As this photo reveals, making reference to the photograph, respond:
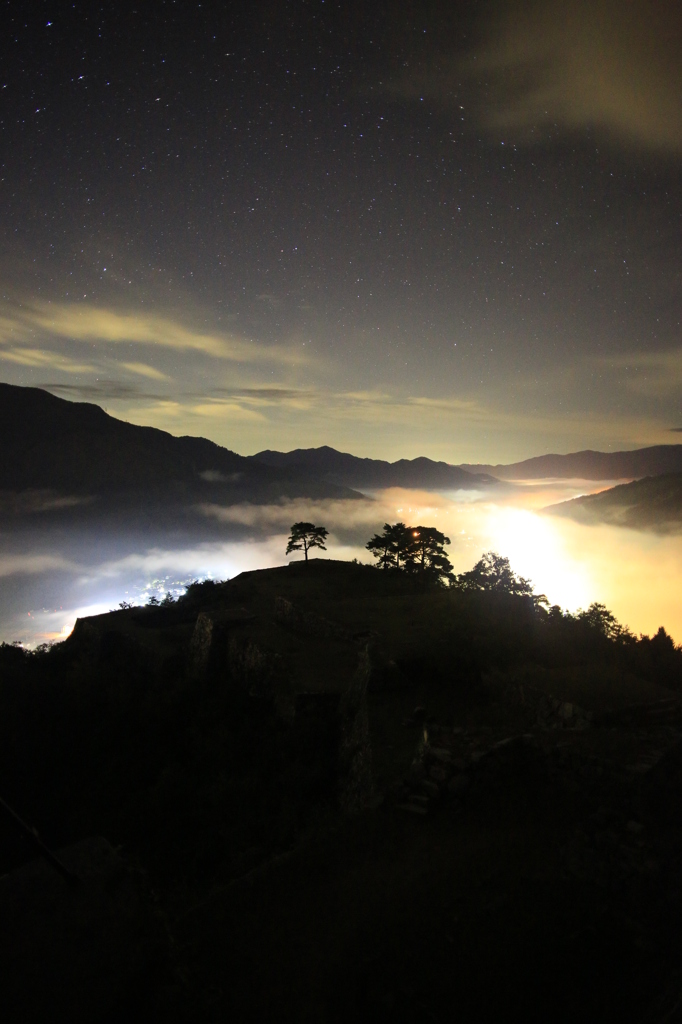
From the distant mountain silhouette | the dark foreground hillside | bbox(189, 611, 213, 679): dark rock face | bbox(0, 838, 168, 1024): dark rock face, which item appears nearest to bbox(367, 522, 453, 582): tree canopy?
bbox(189, 611, 213, 679): dark rock face

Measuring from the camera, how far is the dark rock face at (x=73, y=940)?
11.1 ft

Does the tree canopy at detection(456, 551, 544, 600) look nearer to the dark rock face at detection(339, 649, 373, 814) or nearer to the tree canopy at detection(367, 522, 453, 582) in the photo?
the tree canopy at detection(367, 522, 453, 582)

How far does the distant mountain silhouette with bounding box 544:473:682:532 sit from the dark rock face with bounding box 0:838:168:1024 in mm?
132187

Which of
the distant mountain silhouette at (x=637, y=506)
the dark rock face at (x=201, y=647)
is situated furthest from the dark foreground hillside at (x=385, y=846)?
the distant mountain silhouette at (x=637, y=506)

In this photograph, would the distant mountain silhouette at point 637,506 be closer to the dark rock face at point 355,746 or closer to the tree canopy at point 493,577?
the tree canopy at point 493,577

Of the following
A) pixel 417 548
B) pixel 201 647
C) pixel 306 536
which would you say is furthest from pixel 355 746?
pixel 306 536

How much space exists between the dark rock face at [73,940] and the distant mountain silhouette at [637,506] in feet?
434

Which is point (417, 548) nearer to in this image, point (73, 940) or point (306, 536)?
point (306, 536)

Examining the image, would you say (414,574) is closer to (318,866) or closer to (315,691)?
(315,691)

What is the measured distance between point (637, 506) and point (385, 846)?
145332 mm

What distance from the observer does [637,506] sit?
5098 inches

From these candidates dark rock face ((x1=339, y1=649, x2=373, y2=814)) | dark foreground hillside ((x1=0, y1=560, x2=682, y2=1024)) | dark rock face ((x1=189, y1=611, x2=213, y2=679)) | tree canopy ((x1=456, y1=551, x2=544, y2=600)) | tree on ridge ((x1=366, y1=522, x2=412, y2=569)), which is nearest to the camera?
dark foreground hillside ((x1=0, y1=560, x2=682, y2=1024))

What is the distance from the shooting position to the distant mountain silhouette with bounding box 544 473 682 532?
117887 millimetres

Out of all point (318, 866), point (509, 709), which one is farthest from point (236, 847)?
point (509, 709)
